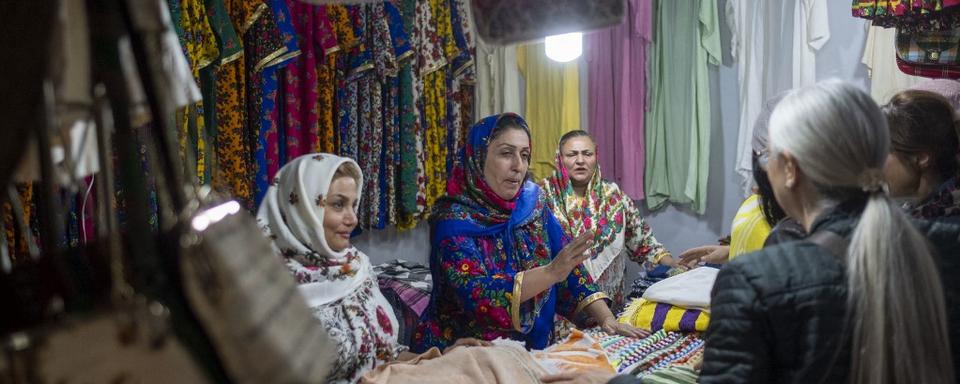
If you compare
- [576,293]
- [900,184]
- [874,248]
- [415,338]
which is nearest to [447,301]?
[415,338]

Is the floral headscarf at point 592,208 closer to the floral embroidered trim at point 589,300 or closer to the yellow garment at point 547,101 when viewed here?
the yellow garment at point 547,101

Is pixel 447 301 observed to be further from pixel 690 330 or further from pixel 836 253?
pixel 836 253

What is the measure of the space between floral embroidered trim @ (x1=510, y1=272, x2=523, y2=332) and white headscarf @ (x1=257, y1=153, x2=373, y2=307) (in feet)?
1.56

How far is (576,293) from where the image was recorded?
2.76 metres

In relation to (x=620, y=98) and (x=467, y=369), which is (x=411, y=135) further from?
(x=467, y=369)

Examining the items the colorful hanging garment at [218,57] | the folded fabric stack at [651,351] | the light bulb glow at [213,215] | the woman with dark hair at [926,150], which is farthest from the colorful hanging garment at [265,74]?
the light bulb glow at [213,215]

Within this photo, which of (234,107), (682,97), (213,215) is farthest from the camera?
(682,97)

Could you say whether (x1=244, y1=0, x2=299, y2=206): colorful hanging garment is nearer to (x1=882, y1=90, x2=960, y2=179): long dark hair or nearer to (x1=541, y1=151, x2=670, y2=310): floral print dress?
(x1=541, y1=151, x2=670, y2=310): floral print dress

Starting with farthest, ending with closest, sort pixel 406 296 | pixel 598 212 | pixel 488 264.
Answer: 1. pixel 598 212
2. pixel 406 296
3. pixel 488 264

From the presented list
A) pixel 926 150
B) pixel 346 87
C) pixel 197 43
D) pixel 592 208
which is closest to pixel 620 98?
pixel 592 208

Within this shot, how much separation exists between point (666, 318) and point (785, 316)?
155 centimetres

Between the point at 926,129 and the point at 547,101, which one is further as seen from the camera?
the point at 547,101

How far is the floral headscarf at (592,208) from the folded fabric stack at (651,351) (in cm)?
146

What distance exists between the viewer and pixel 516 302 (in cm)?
239
